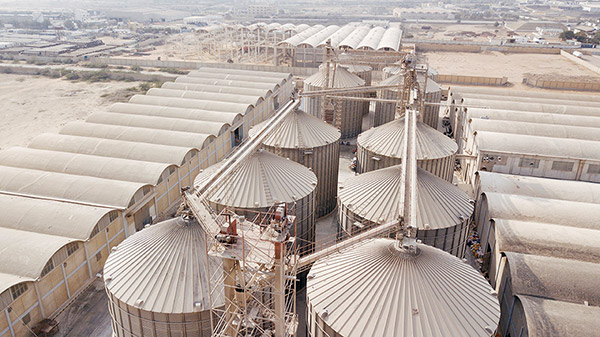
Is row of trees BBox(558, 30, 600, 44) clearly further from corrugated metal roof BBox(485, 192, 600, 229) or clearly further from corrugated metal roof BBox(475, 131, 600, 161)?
corrugated metal roof BBox(485, 192, 600, 229)

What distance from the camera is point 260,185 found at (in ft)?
72.9

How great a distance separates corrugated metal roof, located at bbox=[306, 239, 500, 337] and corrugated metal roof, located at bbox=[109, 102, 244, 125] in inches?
1149

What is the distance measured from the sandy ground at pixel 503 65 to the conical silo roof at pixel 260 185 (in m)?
70.2

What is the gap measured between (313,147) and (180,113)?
20.1 meters

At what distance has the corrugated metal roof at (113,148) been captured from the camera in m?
33.1

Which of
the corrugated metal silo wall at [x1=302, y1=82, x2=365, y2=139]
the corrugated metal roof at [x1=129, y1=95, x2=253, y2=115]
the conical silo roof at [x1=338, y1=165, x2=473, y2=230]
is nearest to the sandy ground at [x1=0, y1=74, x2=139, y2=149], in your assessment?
the corrugated metal roof at [x1=129, y1=95, x2=253, y2=115]

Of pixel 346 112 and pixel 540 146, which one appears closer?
pixel 540 146

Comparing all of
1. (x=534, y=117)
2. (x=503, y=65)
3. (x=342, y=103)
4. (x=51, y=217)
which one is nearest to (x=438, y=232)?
(x=51, y=217)

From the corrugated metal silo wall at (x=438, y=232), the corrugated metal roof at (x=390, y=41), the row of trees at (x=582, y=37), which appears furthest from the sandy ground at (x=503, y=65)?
the corrugated metal silo wall at (x=438, y=232)

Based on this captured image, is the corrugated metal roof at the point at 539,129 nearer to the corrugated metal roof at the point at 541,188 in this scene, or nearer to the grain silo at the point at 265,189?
the corrugated metal roof at the point at 541,188

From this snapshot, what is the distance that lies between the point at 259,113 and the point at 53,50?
92719 mm

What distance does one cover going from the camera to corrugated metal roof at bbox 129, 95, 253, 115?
151ft

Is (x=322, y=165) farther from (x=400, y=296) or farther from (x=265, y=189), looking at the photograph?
(x=400, y=296)

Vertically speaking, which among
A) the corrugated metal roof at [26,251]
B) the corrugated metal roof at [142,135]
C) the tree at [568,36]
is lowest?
the corrugated metal roof at [26,251]
